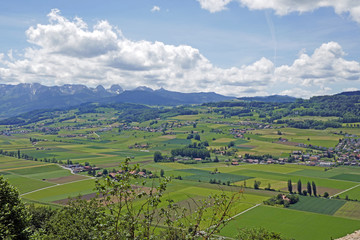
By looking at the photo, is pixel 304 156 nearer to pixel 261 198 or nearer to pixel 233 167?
pixel 233 167

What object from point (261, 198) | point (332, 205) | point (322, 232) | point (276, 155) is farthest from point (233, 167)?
point (322, 232)

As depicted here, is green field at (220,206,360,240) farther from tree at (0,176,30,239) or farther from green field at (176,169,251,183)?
tree at (0,176,30,239)

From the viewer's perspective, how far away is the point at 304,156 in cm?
16750

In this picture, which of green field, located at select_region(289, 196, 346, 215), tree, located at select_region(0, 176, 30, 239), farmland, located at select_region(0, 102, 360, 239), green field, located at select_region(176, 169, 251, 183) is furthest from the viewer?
green field, located at select_region(176, 169, 251, 183)

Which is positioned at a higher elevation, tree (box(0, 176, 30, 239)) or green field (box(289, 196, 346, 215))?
tree (box(0, 176, 30, 239))

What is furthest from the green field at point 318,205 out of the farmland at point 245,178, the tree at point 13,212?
the tree at point 13,212

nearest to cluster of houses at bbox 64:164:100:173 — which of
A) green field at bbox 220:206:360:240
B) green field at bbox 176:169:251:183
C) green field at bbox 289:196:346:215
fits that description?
green field at bbox 176:169:251:183

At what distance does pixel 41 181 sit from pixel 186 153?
92.7m

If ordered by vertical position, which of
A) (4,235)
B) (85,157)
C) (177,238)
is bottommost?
(85,157)

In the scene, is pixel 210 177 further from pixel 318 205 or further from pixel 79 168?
pixel 79 168

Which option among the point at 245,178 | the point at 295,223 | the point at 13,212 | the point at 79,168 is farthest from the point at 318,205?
the point at 79,168

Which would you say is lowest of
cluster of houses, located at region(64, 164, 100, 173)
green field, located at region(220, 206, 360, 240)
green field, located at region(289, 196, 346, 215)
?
cluster of houses, located at region(64, 164, 100, 173)

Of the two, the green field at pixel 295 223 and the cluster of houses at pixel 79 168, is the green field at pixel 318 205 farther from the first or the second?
the cluster of houses at pixel 79 168

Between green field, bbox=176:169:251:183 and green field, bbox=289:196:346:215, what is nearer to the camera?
green field, bbox=289:196:346:215
